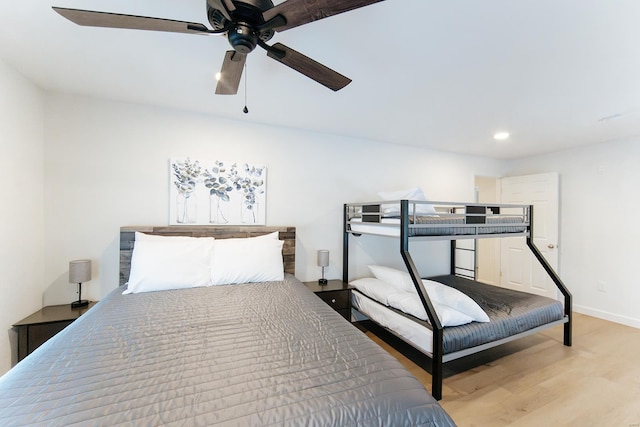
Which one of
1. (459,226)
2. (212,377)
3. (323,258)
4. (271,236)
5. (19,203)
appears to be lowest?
(212,377)

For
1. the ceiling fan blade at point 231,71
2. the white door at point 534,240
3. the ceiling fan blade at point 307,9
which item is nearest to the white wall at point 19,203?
the ceiling fan blade at point 231,71

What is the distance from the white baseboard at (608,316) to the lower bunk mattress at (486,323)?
5.04 feet

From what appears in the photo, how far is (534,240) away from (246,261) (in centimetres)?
439

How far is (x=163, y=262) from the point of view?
2.03 metres

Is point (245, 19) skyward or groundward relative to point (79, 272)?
skyward

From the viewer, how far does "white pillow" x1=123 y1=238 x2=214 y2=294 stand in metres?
1.96

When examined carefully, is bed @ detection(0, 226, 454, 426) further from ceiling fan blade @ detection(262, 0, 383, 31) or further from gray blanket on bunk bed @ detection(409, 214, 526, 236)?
ceiling fan blade @ detection(262, 0, 383, 31)

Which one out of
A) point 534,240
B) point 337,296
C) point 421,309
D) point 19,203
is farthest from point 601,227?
point 19,203

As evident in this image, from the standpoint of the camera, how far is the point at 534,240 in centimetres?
402

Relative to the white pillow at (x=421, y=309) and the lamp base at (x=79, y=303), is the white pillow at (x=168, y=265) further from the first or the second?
the white pillow at (x=421, y=309)

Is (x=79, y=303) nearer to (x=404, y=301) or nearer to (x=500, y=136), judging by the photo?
(x=404, y=301)

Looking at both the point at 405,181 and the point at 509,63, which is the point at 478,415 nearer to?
the point at 509,63

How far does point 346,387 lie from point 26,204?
103 inches

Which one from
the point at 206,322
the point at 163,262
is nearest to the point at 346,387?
the point at 206,322
